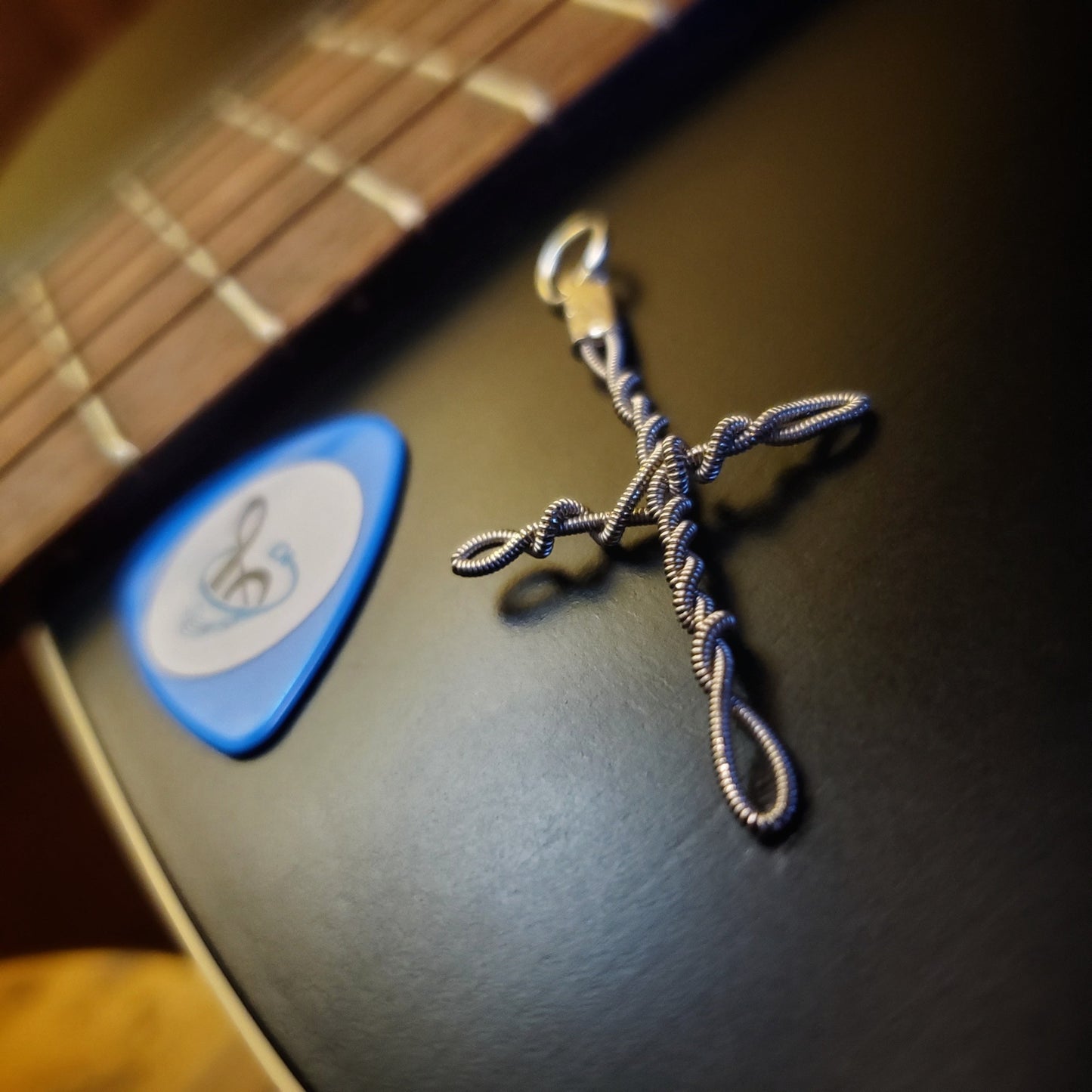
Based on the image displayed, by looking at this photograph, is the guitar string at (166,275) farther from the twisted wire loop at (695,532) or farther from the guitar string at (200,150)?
the twisted wire loop at (695,532)

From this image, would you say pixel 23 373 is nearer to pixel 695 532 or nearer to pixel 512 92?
pixel 512 92

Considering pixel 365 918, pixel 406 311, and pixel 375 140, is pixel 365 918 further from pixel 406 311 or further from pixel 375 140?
pixel 375 140

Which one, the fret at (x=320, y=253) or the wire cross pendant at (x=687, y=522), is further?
the fret at (x=320, y=253)

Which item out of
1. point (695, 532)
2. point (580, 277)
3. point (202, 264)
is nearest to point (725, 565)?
point (695, 532)

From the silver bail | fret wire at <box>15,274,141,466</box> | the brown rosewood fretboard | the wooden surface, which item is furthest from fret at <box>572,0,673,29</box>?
the wooden surface

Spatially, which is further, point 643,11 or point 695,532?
point 643,11

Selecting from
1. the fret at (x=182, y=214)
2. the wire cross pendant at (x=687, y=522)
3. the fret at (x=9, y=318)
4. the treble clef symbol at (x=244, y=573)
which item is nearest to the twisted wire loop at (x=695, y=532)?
the wire cross pendant at (x=687, y=522)
